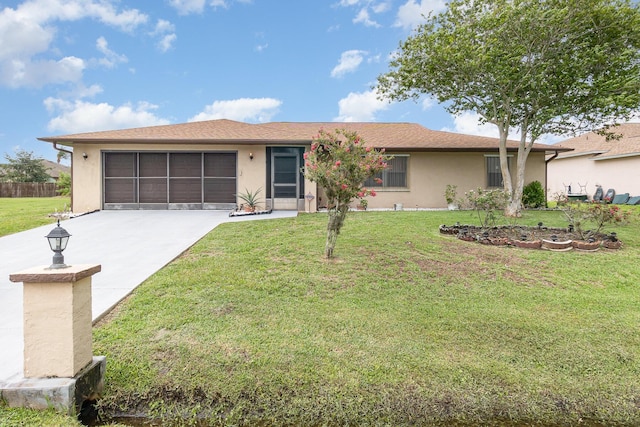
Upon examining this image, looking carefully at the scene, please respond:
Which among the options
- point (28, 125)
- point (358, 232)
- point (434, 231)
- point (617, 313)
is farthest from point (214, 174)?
point (28, 125)

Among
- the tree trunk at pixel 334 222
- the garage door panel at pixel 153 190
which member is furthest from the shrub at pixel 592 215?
the garage door panel at pixel 153 190

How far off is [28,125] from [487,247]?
25.7m

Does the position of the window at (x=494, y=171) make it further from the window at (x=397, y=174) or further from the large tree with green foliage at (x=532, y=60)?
the window at (x=397, y=174)

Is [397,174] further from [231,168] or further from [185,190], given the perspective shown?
[185,190]

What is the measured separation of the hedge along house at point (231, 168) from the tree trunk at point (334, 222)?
653 cm

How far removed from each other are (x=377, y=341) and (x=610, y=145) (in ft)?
76.1

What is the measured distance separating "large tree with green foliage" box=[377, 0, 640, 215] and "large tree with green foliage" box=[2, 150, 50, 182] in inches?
1454

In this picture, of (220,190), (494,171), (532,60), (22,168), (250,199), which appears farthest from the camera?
(22,168)

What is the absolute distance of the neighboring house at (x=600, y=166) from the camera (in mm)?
17562

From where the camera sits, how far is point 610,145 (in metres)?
19.6

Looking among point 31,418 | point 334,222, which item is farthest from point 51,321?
point 334,222

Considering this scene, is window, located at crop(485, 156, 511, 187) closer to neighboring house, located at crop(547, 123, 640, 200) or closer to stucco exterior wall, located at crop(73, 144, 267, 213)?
neighboring house, located at crop(547, 123, 640, 200)

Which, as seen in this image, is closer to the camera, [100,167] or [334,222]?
[334,222]

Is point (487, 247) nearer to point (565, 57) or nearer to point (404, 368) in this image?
point (404, 368)
